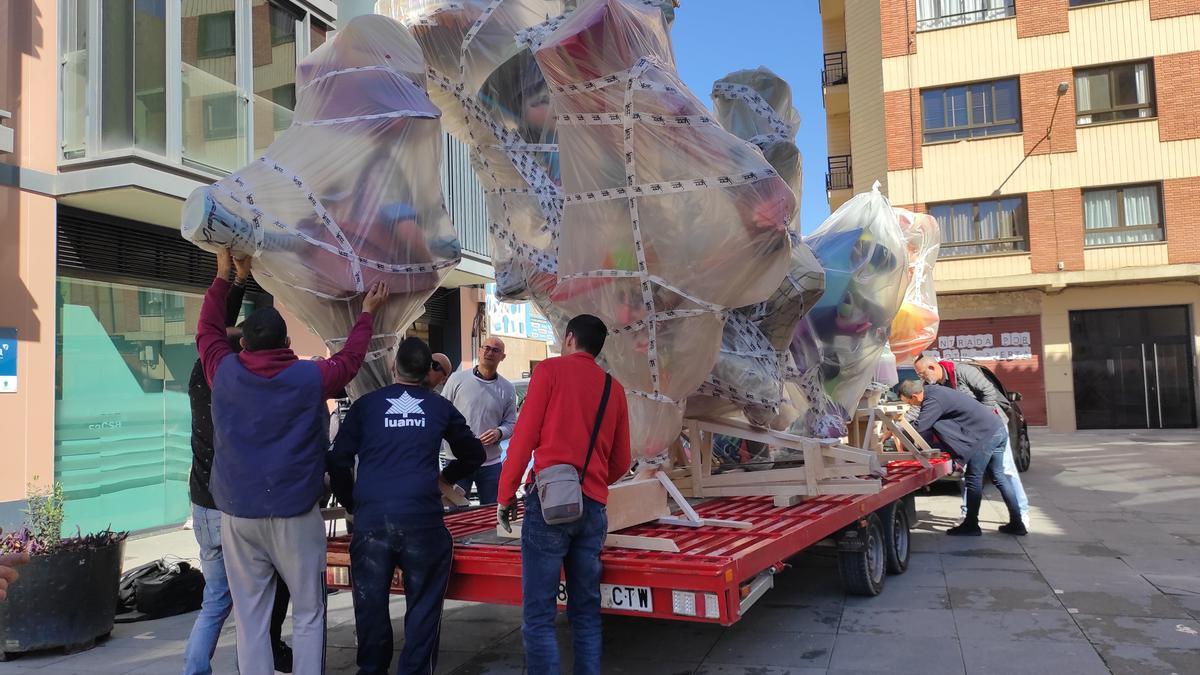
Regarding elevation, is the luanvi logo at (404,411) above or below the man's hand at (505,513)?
above

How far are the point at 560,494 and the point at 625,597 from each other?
61 cm

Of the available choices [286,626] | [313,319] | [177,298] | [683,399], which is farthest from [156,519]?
[683,399]

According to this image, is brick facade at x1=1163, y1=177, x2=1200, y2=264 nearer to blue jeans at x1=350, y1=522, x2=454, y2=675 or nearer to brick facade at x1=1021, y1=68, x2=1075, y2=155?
brick facade at x1=1021, y1=68, x2=1075, y2=155

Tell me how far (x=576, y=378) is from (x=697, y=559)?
3.19 feet

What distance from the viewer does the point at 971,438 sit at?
8617 mm

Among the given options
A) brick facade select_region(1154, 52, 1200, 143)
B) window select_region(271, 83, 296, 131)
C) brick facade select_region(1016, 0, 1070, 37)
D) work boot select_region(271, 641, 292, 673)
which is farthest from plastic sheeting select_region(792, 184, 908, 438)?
brick facade select_region(1016, 0, 1070, 37)

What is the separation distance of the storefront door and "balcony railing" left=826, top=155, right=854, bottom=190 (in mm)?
9056

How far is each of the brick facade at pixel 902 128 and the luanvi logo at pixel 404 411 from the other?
2328 cm

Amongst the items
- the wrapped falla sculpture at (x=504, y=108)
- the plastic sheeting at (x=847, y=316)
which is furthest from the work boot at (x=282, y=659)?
the plastic sheeting at (x=847, y=316)

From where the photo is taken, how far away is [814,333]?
684cm

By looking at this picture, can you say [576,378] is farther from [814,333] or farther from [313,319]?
[814,333]

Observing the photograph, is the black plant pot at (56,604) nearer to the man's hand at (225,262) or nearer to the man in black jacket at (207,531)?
the man in black jacket at (207,531)

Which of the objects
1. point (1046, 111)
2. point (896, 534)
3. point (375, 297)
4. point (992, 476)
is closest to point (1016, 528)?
point (992, 476)

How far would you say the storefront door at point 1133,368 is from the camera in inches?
897
